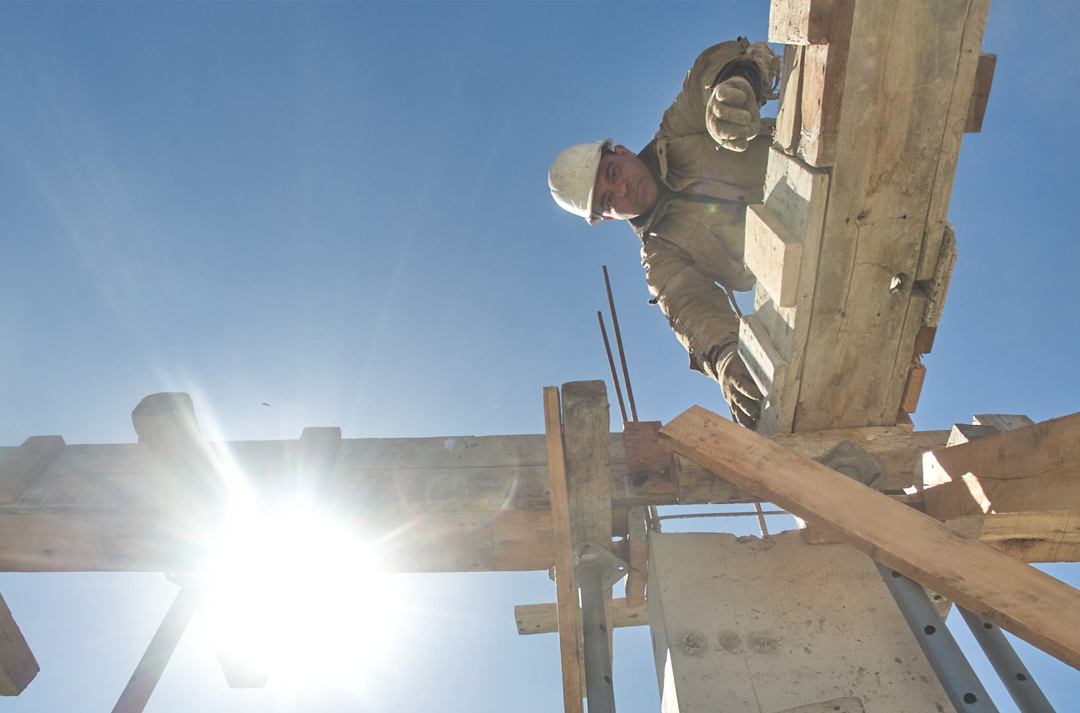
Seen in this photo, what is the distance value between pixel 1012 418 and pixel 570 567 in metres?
2.29

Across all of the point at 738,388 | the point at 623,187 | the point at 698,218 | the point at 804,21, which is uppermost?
the point at 623,187

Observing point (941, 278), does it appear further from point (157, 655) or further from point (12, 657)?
point (12, 657)

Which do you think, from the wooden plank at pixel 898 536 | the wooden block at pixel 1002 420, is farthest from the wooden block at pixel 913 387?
the wooden plank at pixel 898 536

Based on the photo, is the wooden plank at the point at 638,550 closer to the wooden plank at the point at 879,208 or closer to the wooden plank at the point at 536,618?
the wooden plank at the point at 879,208

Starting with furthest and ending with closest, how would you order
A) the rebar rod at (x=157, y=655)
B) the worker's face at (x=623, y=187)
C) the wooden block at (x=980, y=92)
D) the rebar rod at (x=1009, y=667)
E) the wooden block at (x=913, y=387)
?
the worker's face at (x=623, y=187), the wooden block at (x=913, y=387), the rebar rod at (x=157, y=655), the wooden block at (x=980, y=92), the rebar rod at (x=1009, y=667)

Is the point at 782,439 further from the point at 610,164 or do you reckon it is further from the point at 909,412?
the point at 610,164

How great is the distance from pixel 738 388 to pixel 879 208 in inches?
62.5

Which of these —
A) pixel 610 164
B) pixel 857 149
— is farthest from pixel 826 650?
pixel 610 164

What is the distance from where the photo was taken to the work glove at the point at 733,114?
3549 millimetres

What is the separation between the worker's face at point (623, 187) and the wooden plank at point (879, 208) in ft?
9.16

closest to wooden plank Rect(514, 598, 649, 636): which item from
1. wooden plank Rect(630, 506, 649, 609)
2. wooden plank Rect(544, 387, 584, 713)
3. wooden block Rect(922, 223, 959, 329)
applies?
wooden plank Rect(630, 506, 649, 609)

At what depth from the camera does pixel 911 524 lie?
2.12 metres

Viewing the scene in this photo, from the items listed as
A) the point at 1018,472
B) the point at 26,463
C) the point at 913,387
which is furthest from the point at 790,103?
the point at 26,463

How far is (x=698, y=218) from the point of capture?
5.23m
